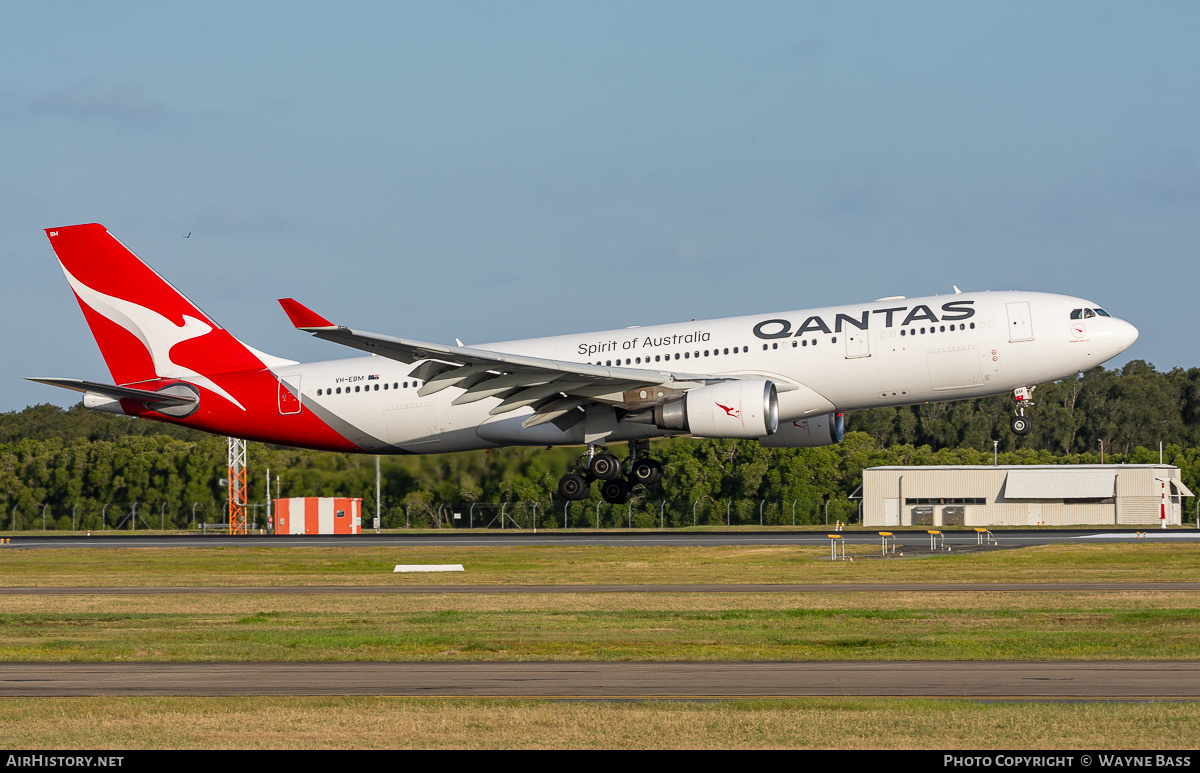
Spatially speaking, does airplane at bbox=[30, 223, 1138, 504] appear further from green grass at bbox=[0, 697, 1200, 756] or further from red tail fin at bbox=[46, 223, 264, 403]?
green grass at bbox=[0, 697, 1200, 756]

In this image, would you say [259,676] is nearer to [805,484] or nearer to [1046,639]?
[1046,639]

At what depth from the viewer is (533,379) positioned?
39.3 meters

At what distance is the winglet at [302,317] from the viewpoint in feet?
112

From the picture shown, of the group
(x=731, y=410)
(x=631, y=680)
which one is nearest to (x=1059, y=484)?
(x=731, y=410)

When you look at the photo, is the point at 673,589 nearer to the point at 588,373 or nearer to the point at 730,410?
the point at 730,410

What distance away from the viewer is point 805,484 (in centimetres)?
9094

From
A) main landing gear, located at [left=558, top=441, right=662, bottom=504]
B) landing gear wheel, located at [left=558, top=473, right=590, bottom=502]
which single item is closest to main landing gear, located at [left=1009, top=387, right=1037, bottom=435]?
main landing gear, located at [left=558, top=441, right=662, bottom=504]

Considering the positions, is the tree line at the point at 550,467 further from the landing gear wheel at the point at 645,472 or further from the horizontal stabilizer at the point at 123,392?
the horizontal stabilizer at the point at 123,392

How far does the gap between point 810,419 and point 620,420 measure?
6.11 meters

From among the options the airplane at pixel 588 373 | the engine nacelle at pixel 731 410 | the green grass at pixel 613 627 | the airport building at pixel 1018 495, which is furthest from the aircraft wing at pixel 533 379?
the airport building at pixel 1018 495

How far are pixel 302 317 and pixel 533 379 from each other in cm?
775

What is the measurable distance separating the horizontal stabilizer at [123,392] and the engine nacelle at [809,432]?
64.8 feet

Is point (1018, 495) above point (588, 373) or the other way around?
the other way around

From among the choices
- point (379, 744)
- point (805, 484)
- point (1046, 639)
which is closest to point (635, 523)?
point (805, 484)
